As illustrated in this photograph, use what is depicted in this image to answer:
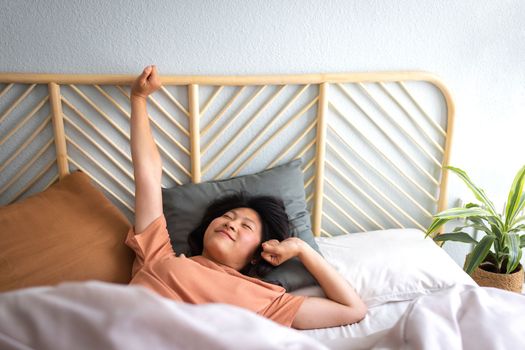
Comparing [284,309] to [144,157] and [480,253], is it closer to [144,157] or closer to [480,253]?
[144,157]

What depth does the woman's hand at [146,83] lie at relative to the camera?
191 centimetres

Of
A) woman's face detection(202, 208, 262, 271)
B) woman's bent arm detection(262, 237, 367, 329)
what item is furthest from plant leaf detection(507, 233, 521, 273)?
woman's face detection(202, 208, 262, 271)

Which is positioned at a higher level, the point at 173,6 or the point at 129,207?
the point at 173,6

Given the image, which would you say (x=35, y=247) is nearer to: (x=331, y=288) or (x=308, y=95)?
(x=331, y=288)

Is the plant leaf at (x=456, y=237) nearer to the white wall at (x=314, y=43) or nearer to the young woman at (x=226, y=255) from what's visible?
the white wall at (x=314, y=43)

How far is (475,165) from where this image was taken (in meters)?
2.40

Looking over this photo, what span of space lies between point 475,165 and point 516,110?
0.26m

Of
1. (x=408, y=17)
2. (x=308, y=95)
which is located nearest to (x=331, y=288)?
(x=308, y=95)

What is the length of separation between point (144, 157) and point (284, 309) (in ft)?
2.13

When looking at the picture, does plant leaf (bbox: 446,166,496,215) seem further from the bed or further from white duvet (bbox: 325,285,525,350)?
white duvet (bbox: 325,285,525,350)

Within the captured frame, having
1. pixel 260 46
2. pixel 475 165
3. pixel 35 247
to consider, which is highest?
pixel 260 46

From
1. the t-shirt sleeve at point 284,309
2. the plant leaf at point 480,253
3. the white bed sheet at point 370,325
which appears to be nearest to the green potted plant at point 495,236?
the plant leaf at point 480,253

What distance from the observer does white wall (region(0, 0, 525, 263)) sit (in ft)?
6.50

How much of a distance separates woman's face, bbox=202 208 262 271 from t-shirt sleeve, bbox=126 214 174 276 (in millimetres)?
129
